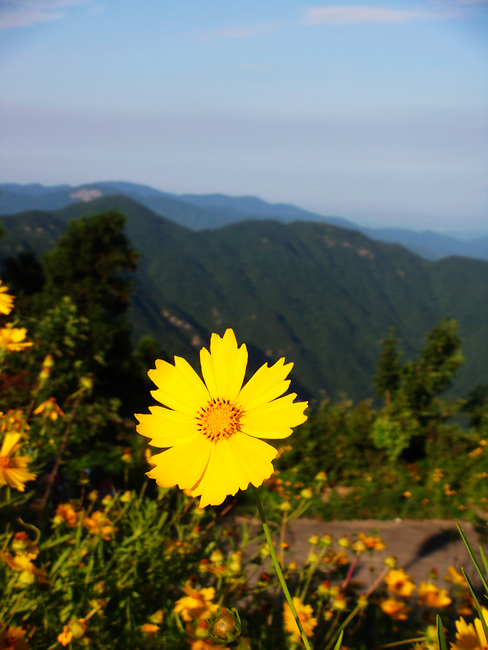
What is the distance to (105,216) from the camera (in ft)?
39.2

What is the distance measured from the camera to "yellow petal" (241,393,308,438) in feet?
1.78

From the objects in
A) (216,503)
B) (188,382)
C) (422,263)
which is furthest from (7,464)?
(422,263)

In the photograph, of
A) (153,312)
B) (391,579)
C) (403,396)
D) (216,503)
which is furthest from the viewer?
(153,312)

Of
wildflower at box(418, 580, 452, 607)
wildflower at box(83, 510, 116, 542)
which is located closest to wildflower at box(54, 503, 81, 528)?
wildflower at box(83, 510, 116, 542)

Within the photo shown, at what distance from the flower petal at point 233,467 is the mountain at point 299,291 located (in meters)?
65.6

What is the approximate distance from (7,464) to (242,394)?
1.60 feet

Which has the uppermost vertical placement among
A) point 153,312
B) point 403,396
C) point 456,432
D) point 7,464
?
point 7,464

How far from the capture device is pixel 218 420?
0.62 metres

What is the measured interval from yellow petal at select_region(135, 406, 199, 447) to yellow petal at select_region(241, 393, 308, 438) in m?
0.07

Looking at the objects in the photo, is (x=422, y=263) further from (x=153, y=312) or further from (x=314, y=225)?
(x=153, y=312)

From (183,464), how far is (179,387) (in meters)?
0.11

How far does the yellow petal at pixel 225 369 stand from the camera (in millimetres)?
642

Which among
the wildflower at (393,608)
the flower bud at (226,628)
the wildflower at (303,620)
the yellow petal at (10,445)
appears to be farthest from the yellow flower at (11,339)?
the wildflower at (393,608)

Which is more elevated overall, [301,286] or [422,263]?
[422,263]
